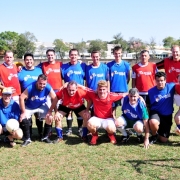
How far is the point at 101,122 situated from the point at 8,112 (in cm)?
192

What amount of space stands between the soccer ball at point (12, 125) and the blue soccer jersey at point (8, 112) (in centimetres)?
17

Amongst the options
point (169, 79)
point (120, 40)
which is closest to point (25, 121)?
point (169, 79)

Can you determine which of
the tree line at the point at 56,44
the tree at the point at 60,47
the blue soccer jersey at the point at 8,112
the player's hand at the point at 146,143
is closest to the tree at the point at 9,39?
the tree line at the point at 56,44

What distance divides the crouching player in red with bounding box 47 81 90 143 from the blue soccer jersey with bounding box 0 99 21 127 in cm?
68

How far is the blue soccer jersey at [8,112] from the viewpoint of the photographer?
5.74 m

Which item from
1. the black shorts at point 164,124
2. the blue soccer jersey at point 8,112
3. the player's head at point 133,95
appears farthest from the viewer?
the black shorts at point 164,124

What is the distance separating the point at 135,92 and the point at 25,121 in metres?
2.33

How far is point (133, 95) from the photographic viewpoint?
18.5 feet

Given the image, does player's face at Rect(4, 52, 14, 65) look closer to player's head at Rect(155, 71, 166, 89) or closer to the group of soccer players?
the group of soccer players

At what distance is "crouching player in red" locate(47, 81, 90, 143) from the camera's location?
6.07 m

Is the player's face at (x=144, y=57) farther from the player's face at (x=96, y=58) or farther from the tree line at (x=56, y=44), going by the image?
the tree line at (x=56, y=44)

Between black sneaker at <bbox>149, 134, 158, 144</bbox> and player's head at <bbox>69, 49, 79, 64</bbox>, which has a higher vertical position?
player's head at <bbox>69, 49, 79, 64</bbox>

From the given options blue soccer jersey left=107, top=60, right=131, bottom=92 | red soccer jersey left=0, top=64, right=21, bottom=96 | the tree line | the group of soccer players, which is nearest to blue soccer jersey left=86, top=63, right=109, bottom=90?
the group of soccer players

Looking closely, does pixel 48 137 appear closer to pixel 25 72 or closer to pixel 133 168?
pixel 25 72
